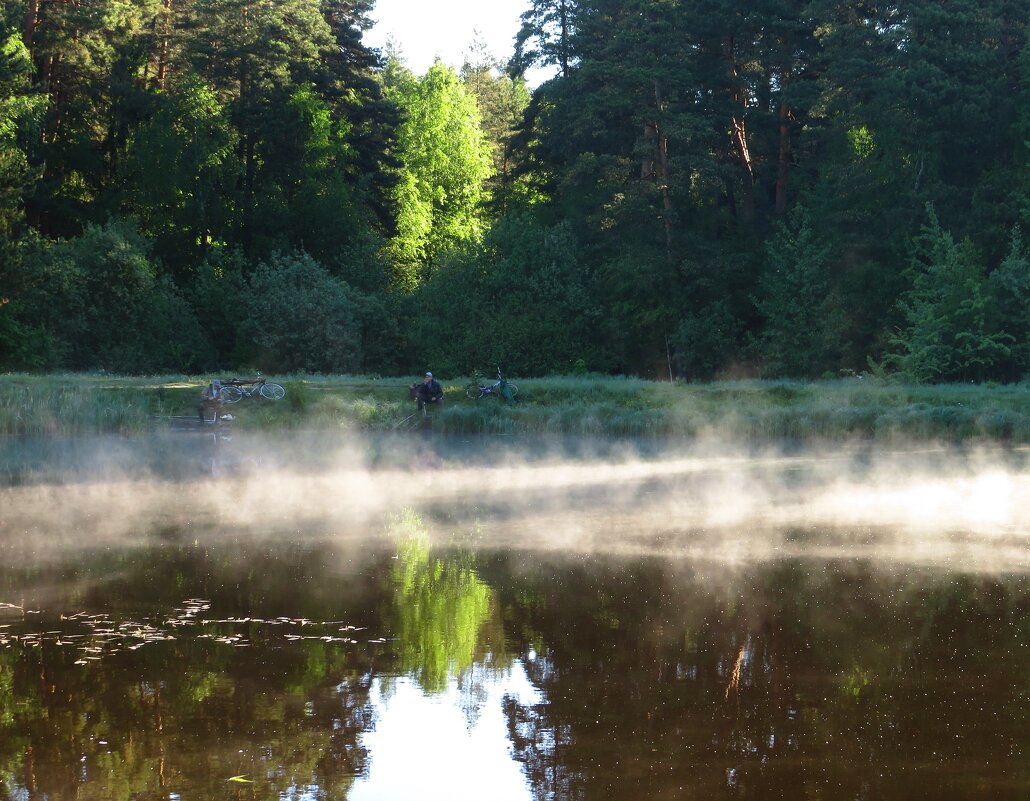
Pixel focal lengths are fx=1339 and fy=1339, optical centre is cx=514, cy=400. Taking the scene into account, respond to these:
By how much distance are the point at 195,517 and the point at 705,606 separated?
774 centimetres

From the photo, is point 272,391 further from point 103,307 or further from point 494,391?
point 103,307

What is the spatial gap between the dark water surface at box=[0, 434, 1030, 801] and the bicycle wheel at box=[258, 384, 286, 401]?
16.2 m

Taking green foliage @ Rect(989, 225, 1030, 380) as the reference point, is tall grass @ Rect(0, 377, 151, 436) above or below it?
below

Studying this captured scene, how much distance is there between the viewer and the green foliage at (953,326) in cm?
3941

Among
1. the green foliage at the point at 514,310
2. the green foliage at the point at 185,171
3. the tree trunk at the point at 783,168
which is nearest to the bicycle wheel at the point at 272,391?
the green foliage at the point at 514,310

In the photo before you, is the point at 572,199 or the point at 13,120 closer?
the point at 13,120

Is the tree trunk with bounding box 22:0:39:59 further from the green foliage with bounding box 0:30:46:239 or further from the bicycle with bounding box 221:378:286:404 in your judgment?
the bicycle with bounding box 221:378:286:404

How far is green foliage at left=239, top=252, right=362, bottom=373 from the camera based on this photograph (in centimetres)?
4691

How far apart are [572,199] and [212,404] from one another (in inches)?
1068

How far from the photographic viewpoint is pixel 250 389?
32.0 m

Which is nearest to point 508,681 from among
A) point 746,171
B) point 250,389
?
point 250,389

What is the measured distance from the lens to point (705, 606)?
11633 millimetres

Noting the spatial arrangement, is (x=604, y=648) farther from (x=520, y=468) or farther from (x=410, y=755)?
(x=520, y=468)

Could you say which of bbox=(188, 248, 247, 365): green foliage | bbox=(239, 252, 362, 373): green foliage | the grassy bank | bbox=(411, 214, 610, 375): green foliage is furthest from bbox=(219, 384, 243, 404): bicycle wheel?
bbox=(188, 248, 247, 365): green foliage
